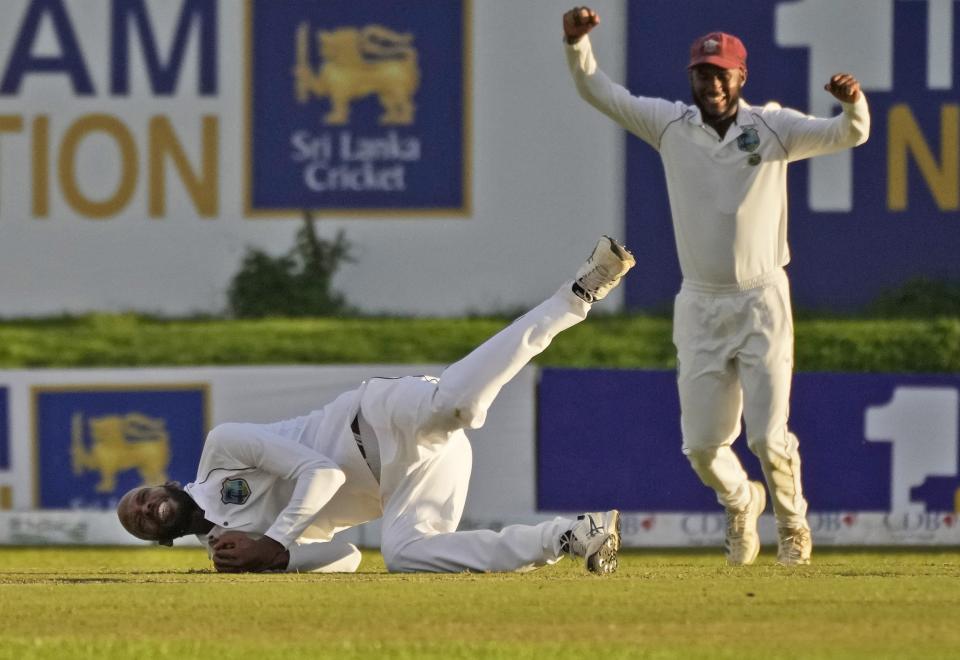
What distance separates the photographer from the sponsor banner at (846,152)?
48.8 feet

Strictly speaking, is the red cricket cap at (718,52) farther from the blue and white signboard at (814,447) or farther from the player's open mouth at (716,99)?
the blue and white signboard at (814,447)

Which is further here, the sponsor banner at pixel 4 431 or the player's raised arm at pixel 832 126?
the sponsor banner at pixel 4 431

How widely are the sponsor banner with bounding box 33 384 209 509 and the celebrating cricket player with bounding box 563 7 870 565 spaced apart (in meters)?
4.80

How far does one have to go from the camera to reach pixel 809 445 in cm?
1207

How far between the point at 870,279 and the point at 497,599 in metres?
8.95

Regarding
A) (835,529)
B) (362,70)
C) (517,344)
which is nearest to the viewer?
(517,344)

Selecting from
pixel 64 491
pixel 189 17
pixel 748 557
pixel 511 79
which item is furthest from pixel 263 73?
pixel 748 557

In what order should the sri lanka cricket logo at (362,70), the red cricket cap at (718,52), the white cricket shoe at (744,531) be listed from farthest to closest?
the sri lanka cricket logo at (362,70), the white cricket shoe at (744,531), the red cricket cap at (718,52)

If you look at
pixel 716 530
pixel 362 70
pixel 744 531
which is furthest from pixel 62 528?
pixel 744 531

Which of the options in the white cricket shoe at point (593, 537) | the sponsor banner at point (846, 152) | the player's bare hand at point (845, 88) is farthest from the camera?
the sponsor banner at point (846, 152)

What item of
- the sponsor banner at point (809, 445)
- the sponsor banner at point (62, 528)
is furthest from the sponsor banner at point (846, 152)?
the sponsor banner at point (62, 528)

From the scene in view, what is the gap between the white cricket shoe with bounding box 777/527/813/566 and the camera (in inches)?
332

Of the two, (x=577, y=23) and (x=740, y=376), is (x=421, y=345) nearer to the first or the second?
(x=740, y=376)

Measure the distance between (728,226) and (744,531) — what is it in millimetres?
1429
